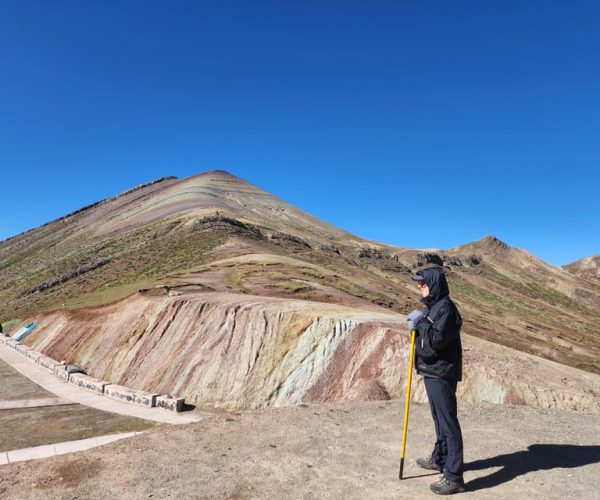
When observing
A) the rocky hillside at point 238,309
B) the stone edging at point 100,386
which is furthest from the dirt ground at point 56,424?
the rocky hillside at point 238,309

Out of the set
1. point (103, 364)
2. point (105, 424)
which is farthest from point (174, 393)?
point (103, 364)

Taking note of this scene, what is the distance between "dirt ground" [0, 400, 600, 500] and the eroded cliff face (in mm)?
2218

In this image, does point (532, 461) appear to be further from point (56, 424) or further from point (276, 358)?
point (56, 424)

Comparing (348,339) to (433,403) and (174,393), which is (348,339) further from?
(433,403)

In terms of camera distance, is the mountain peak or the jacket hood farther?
the mountain peak

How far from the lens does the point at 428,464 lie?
593cm

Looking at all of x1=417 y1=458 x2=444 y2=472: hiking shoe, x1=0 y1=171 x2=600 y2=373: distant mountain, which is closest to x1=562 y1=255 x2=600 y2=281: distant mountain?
x1=0 y1=171 x2=600 y2=373: distant mountain

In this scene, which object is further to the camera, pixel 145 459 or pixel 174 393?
pixel 174 393

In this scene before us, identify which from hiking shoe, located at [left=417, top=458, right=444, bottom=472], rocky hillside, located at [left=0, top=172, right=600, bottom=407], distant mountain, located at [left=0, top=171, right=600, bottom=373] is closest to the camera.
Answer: hiking shoe, located at [left=417, top=458, right=444, bottom=472]

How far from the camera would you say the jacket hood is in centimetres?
550

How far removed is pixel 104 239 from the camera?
5488 cm

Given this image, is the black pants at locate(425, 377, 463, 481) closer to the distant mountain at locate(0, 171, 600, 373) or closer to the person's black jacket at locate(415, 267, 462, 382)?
the person's black jacket at locate(415, 267, 462, 382)

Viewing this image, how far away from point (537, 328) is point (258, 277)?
28.2 meters

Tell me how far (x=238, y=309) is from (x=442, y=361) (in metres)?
12.8
